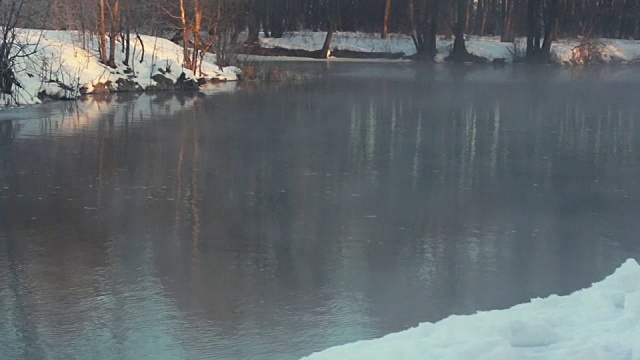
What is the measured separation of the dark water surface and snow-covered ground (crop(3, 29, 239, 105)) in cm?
469

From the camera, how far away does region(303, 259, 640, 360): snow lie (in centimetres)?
505

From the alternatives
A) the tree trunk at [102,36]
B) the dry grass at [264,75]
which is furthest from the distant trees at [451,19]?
the tree trunk at [102,36]

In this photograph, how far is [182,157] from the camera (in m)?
14.9

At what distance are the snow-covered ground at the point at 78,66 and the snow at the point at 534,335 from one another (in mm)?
19157

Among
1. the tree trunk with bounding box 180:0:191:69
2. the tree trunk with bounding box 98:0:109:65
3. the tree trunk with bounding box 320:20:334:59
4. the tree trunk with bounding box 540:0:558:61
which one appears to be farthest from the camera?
the tree trunk with bounding box 320:20:334:59

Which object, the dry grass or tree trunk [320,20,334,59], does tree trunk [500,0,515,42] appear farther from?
the dry grass

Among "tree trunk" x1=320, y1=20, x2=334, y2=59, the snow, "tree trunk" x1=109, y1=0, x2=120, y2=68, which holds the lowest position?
"tree trunk" x1=320, y1=20, x2=334, y2=59

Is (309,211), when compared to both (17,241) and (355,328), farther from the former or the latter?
(355,328)

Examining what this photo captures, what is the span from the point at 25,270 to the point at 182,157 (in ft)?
21.9

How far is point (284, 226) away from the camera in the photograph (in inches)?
401

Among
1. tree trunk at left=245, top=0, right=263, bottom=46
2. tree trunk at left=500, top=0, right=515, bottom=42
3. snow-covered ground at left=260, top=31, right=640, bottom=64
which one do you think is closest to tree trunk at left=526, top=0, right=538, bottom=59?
snow-covered ground at left=260, top=31, right=640, bottom=64

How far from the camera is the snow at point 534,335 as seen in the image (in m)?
5.05

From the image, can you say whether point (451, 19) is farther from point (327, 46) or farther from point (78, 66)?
point (78, 66)

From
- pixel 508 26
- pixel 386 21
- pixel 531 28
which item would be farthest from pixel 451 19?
pixel 531 28
